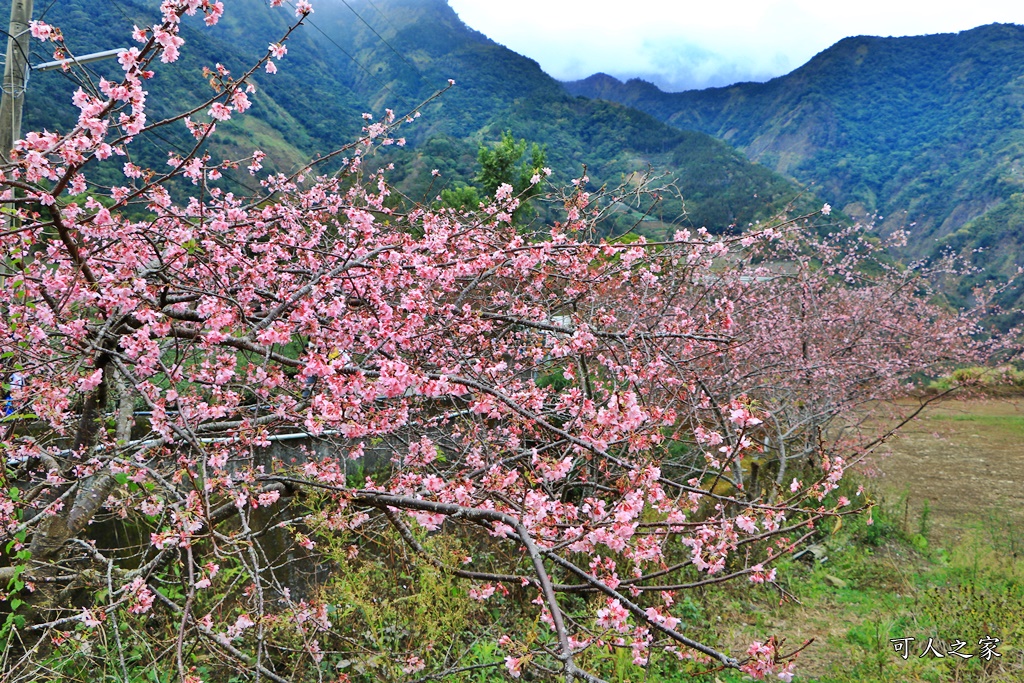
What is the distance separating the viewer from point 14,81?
405cm

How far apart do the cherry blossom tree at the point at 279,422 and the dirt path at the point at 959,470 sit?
544 centimetres

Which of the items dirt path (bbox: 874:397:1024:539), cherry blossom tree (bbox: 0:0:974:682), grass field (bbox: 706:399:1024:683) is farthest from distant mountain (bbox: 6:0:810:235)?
dirt path (bbox: 874:397:1024:539)

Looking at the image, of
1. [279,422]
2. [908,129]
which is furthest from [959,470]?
[908,129]

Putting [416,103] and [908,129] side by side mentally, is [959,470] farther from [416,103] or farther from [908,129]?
[908,129]

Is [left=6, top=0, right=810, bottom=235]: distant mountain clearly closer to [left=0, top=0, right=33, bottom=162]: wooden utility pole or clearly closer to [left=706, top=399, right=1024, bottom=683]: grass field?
[left=706, top=399, right=1024, bottom=683]: grass field

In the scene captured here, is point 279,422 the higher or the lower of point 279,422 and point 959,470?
the higher

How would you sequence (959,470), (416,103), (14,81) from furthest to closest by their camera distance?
(416,103) < (959,470) < (14,81)

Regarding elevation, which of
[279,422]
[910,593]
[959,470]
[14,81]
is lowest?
[959,470]

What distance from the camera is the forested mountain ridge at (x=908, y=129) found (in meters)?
34.9

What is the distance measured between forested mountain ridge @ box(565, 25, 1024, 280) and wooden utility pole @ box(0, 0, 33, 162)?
86.4 ft

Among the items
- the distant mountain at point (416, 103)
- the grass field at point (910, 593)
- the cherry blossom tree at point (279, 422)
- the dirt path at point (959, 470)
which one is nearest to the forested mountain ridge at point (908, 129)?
the distant mountain at point (416, 103)

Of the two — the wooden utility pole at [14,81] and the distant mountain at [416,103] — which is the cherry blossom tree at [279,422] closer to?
the wooden utility pole at [14,81]

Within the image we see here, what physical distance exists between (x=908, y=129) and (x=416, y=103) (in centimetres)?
4535

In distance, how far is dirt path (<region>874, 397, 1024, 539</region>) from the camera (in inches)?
311
